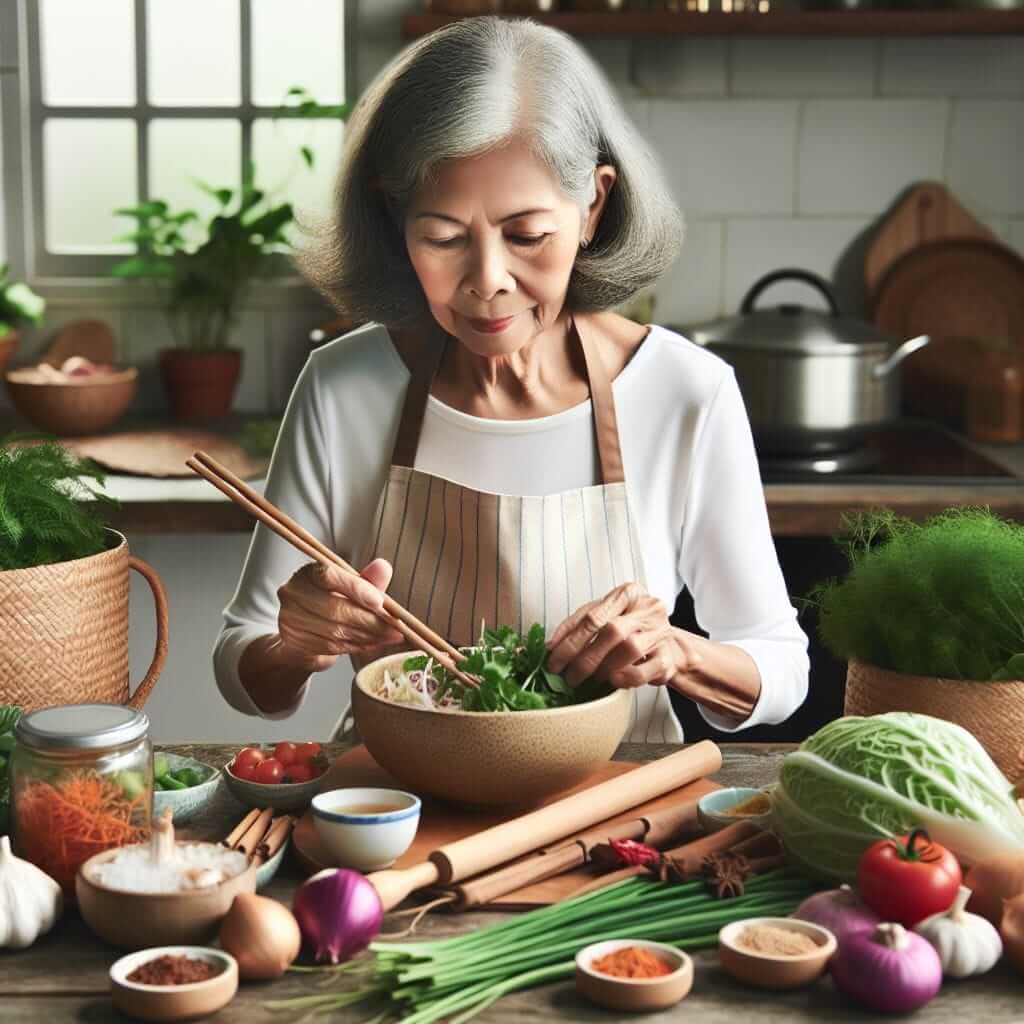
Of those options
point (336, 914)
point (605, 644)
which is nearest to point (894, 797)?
point (605, 644)

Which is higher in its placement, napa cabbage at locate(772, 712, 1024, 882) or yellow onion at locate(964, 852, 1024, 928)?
napa cabbage at locate(772, 712, 1024, 882)

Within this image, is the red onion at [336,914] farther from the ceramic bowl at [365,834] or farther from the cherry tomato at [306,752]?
the cherry tomato at [306,752]

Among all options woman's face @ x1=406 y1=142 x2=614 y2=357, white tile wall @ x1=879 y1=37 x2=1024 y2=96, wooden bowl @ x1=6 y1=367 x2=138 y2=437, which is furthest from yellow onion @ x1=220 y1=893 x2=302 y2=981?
white tile wall @ x1=879 y1=37 x2=1024 y2=96

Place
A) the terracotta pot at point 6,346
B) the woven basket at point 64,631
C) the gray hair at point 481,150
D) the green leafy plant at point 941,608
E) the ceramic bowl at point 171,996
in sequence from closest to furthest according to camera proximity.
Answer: the ceramic bowl at point 171,996 < the green leafy plant at point 941,608 < the woven basket at point 64,631 < the gray hair at point 481,150 < the terracotta pot at point 6,346

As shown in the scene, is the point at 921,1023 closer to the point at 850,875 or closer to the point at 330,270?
the point at 850,875

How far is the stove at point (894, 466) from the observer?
117 inches

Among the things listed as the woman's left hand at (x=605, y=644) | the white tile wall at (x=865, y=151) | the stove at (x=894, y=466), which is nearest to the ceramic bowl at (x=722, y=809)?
the woman's left hand at (x=605, y=644)

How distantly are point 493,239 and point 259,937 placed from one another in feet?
2.90

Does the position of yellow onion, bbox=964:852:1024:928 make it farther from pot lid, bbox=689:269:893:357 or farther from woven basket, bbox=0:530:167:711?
pot lid, bbox=689:269:893:357

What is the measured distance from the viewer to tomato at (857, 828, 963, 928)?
114 centimetres

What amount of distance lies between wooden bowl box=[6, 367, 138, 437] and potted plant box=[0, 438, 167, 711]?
1.60m

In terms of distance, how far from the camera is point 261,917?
1.11 m

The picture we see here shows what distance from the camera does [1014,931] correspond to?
3.73ft

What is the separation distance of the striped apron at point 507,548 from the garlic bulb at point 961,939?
0.89 meters
